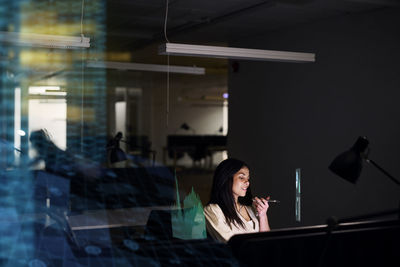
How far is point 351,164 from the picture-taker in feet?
9.06

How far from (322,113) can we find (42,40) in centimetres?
339

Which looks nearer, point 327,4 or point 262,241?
point 262,241

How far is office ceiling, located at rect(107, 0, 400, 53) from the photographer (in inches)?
199

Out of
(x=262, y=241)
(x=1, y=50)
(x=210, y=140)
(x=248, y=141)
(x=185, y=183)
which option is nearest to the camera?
(x=262, y=241)

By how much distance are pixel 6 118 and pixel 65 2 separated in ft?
13.6

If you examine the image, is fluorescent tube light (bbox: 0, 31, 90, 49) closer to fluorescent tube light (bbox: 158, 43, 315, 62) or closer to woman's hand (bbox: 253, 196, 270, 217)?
fluorescent tube light (bbox: 158, 43, 315, 62)

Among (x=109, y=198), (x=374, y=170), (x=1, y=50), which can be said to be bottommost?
(x=109, y=198)

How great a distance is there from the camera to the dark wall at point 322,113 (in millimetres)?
5027

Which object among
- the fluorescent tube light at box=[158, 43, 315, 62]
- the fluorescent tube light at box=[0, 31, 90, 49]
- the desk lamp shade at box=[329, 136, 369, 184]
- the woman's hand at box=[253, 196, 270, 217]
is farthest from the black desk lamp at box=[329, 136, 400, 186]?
the fluorescent tube light at box=[0, 31, 90, 49]

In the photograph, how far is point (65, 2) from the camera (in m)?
5.37

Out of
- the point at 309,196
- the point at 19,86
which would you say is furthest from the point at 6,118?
the point at 309,196

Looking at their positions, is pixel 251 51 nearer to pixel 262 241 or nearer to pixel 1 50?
pixel 262 241

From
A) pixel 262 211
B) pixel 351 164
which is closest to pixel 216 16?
pixel 262 211

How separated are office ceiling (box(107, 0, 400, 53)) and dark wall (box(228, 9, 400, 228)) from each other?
22 centimetres
